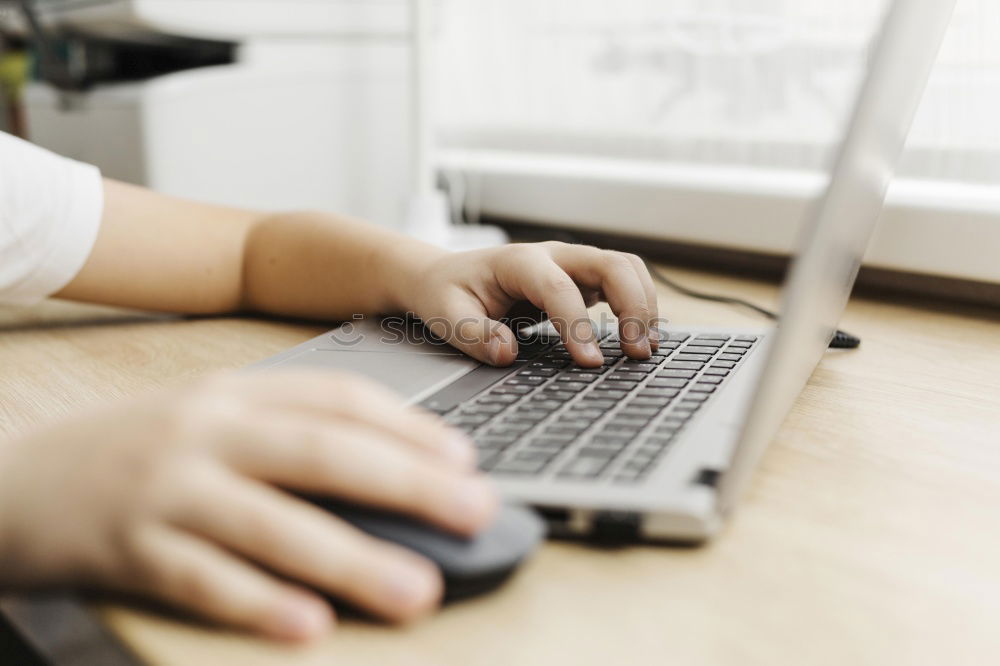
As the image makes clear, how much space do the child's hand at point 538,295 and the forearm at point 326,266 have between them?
5 centimetres

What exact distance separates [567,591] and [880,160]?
10.5 inches

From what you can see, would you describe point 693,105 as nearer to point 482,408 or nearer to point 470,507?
point 482,408

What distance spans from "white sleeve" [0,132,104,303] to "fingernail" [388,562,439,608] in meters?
0.51

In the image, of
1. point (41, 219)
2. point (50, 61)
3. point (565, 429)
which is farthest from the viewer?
point (50, 61)

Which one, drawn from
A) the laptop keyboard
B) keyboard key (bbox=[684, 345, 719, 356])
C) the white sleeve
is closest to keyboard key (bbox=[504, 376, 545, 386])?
the laptop keyboard

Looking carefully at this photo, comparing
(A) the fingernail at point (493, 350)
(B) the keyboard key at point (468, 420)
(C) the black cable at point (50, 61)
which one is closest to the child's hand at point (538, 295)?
(A) the fingernail at point (493, 350)

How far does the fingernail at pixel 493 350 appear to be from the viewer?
48 cm

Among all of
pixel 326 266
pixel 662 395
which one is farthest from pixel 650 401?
pixel 326 266

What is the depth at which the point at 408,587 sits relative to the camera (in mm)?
244

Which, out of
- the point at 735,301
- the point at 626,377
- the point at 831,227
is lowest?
the point at 735,301

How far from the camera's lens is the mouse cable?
602 mm

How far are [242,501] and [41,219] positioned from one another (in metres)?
0.48

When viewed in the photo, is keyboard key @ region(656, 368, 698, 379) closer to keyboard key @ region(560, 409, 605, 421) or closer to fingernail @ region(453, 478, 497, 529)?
keyboard key @ region(560, 409, 605, 421)

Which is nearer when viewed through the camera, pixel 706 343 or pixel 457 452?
pixel 457 452
